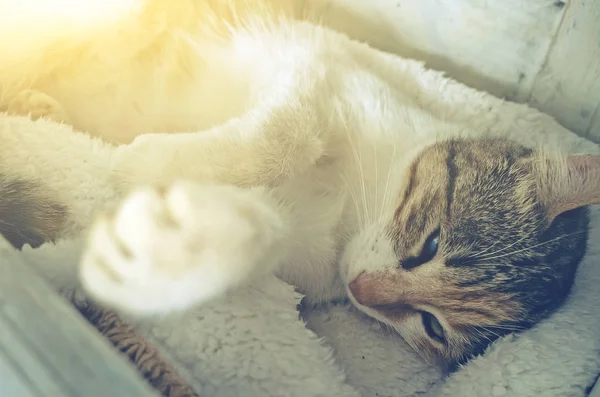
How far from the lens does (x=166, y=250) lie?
81 cm

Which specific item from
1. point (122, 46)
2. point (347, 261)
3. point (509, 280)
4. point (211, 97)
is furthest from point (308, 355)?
point (122, 46)

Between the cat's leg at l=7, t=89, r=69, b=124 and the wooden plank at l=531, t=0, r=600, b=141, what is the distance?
1221mm

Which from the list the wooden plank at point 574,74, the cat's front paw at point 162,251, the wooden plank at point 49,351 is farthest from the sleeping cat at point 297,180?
the wooden plank at point 574,74

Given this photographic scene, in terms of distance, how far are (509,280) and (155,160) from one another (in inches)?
29.3

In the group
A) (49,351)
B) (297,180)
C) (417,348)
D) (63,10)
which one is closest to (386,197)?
(297,180)

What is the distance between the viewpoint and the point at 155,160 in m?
1.09

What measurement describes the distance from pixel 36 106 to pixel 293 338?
2.67 ft

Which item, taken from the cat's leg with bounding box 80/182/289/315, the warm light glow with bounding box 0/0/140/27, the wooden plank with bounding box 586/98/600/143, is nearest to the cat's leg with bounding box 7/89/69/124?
→ the warm light glow with bounding box 0/0/140/27

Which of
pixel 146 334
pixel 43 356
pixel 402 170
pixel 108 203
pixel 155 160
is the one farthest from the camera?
pixel 402 170

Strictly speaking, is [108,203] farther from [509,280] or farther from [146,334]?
[509,280]

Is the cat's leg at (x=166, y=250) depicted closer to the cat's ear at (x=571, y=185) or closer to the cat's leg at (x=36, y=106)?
the cat's leg at (x=36, y=106)

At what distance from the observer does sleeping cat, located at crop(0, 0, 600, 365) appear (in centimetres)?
87

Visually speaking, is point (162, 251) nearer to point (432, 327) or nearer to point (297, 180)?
point (297, 180)

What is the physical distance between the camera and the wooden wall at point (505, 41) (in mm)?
1306
